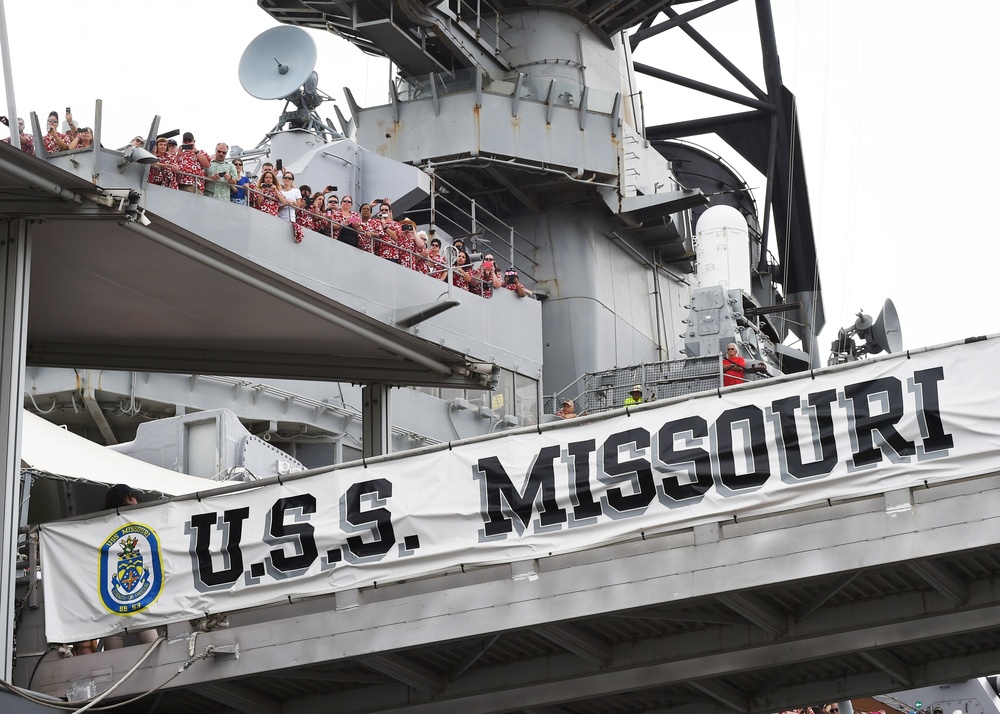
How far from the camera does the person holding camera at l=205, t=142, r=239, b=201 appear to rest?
16.8 metres

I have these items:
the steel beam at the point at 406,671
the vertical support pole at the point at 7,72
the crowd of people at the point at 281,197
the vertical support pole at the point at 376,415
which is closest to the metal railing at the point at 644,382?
the crowd of people at the point at 281,197

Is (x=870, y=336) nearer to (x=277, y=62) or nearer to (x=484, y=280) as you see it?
(x=484, y=280)

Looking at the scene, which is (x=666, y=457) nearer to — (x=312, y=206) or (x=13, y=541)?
(x=13, y=541)

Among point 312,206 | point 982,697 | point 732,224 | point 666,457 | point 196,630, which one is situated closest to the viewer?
point 666,457

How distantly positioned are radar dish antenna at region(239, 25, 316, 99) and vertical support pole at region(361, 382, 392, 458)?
11.9 meters

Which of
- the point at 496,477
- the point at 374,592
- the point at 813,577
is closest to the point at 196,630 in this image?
the point at 374,592

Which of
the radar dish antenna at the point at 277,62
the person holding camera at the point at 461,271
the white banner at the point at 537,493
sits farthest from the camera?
the radar dish antenna at the point at 277,62

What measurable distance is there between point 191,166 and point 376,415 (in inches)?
152

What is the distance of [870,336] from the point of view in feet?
70.5

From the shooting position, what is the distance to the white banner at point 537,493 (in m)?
11.1

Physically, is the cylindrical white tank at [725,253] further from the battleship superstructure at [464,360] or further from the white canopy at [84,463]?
the white canopy at [84,463]

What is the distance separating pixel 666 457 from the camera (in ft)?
38.4

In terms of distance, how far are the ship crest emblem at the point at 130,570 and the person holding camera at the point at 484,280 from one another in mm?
10984

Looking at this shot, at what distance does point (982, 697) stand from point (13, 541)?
27.4m
